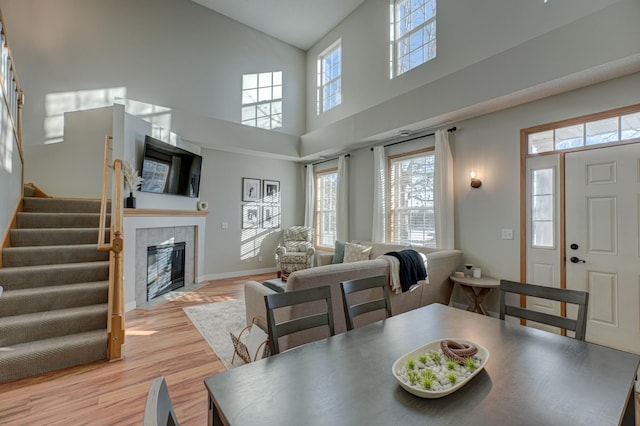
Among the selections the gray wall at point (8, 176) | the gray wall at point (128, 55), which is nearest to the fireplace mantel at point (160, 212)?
the gray wall at point (8, 176)

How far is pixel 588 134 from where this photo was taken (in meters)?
3.07

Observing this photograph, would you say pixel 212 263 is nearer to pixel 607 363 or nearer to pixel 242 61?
pixel 242 61

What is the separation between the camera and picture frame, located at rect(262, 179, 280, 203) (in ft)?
22.1

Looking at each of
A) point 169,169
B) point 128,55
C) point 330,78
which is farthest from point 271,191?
point 128,55

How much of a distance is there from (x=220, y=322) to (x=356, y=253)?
240cm

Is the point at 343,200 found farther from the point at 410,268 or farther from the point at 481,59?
the point at 481,59

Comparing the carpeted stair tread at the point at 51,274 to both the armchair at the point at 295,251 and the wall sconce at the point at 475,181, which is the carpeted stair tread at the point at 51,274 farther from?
the wall sconce at the point at 475,181

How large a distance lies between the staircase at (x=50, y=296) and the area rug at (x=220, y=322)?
98 centimetres

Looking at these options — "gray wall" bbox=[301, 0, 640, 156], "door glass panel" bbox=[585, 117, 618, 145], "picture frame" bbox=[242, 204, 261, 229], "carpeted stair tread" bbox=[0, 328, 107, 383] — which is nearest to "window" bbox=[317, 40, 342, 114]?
"gray wall" bbox=[301, 0, 640, 156]

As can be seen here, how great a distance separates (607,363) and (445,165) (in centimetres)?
337

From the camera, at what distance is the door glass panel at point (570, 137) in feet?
10.3

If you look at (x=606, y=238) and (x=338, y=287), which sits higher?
(x=606, y=238)

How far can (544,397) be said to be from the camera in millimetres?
1016

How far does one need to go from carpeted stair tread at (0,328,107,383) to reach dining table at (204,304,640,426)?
2358mm
